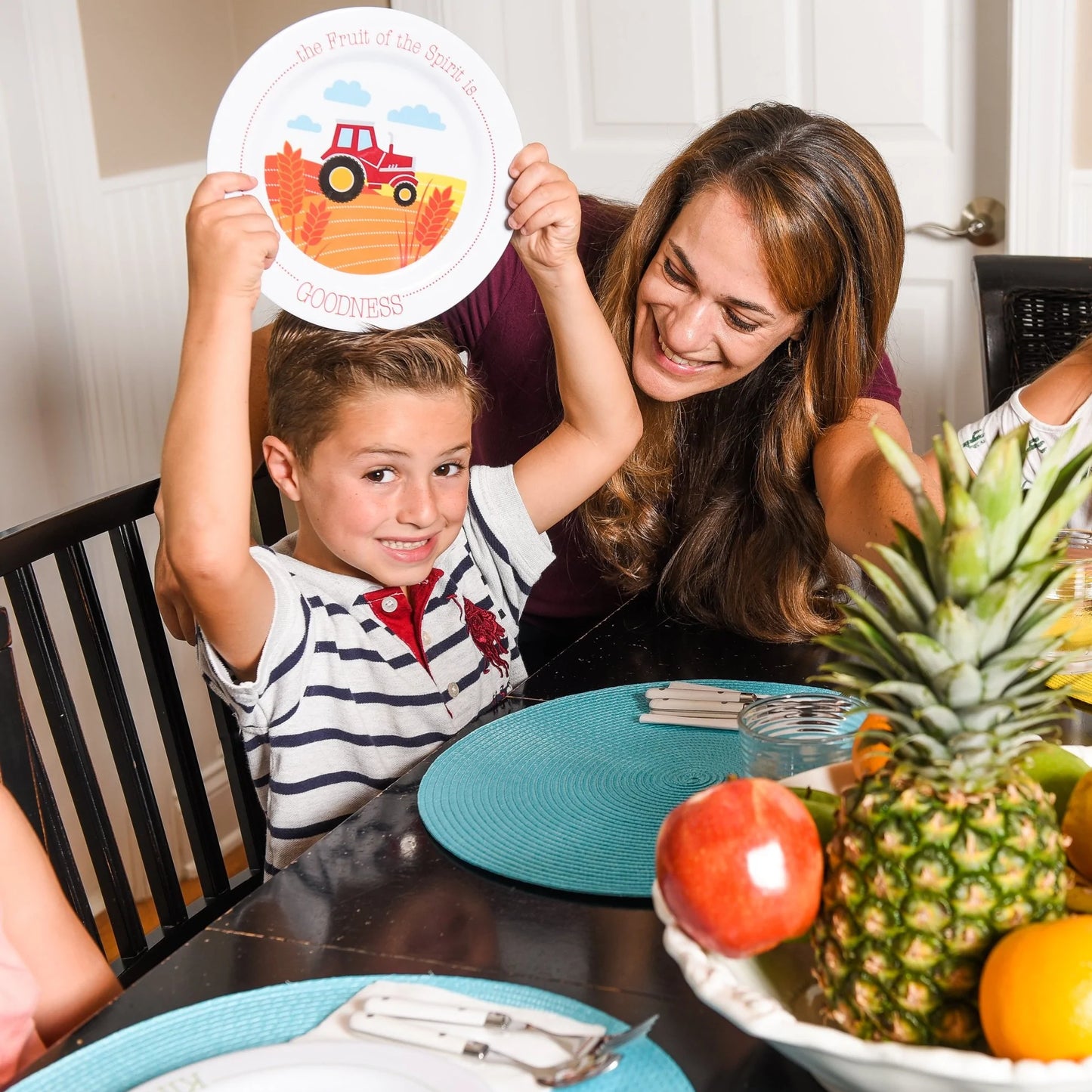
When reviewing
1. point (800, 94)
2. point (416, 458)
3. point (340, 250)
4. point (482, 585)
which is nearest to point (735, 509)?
point (482, 585)

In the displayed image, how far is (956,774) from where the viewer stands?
2.15 ft

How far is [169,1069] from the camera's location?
0.76 m

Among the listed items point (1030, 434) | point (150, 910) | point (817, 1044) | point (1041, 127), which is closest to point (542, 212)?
point (1030, 434)

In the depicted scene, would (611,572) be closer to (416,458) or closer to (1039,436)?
(416,458)

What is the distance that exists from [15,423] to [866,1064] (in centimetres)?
218

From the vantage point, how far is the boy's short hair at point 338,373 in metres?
1.39

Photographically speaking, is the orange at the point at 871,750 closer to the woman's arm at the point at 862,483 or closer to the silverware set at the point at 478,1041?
the silverware set at the point at 478,1041

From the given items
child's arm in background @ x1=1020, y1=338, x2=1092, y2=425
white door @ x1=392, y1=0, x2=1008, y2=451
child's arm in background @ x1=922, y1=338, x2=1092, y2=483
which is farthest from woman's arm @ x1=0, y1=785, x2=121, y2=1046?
white door @ x1=392, y1=0, x2=1008, y2=451

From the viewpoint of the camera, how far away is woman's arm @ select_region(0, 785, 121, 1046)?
96 cm

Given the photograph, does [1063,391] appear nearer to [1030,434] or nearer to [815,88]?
[1030,434]

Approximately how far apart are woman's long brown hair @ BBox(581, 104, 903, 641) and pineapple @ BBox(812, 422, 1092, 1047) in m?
0.78

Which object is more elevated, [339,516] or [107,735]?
[339,516]

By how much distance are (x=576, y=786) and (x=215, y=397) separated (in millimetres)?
474

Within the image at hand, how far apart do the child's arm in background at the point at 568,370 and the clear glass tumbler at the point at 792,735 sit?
60cm
